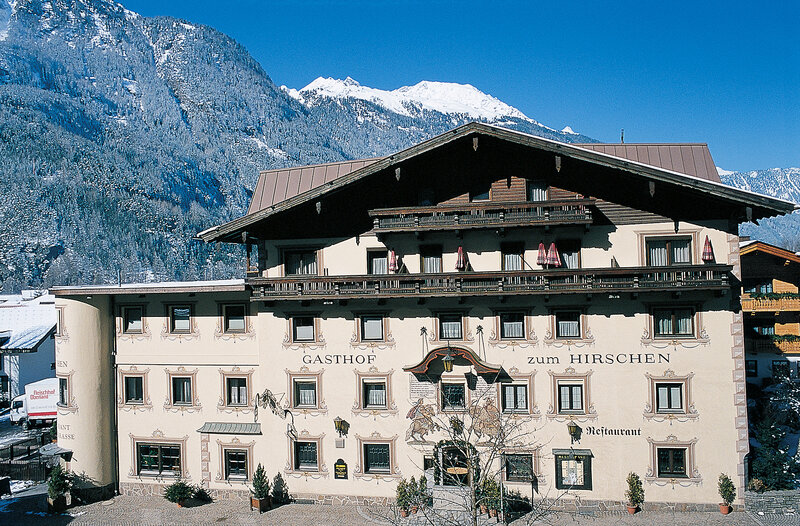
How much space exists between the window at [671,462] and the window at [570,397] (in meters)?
3.50

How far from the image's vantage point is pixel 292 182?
2934 centimetres

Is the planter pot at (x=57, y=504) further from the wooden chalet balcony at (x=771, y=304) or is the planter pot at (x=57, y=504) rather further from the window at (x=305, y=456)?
the wooden chalet balcony at (x=771, y=304)

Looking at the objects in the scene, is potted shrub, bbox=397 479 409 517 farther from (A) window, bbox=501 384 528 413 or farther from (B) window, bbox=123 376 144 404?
(B) window, bbox=123 376 144 404

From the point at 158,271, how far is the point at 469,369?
185591mm

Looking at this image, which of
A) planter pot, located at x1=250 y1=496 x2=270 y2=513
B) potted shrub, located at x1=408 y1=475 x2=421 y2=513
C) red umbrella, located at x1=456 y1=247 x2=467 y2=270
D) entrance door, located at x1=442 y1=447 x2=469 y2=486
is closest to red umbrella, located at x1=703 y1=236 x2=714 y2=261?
red umbrella, located at x1=456 y1=247 x2=467 y2=270

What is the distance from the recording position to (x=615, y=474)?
24188mm

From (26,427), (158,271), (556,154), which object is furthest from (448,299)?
(158,271)

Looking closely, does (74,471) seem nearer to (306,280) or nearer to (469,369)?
(306,280)

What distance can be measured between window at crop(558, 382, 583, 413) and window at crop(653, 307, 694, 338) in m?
3.82

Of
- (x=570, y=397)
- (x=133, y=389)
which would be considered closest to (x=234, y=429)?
(x=133, y=389)

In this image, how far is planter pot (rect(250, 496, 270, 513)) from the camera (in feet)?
84.2

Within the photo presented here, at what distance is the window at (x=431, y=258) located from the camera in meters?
25.7

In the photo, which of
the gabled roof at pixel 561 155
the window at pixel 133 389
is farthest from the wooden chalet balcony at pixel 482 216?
the window at pixel 133 389

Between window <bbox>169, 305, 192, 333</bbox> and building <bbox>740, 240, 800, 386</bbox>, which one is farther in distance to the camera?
building <bbox>740, 240, 800, 386</bbox>
